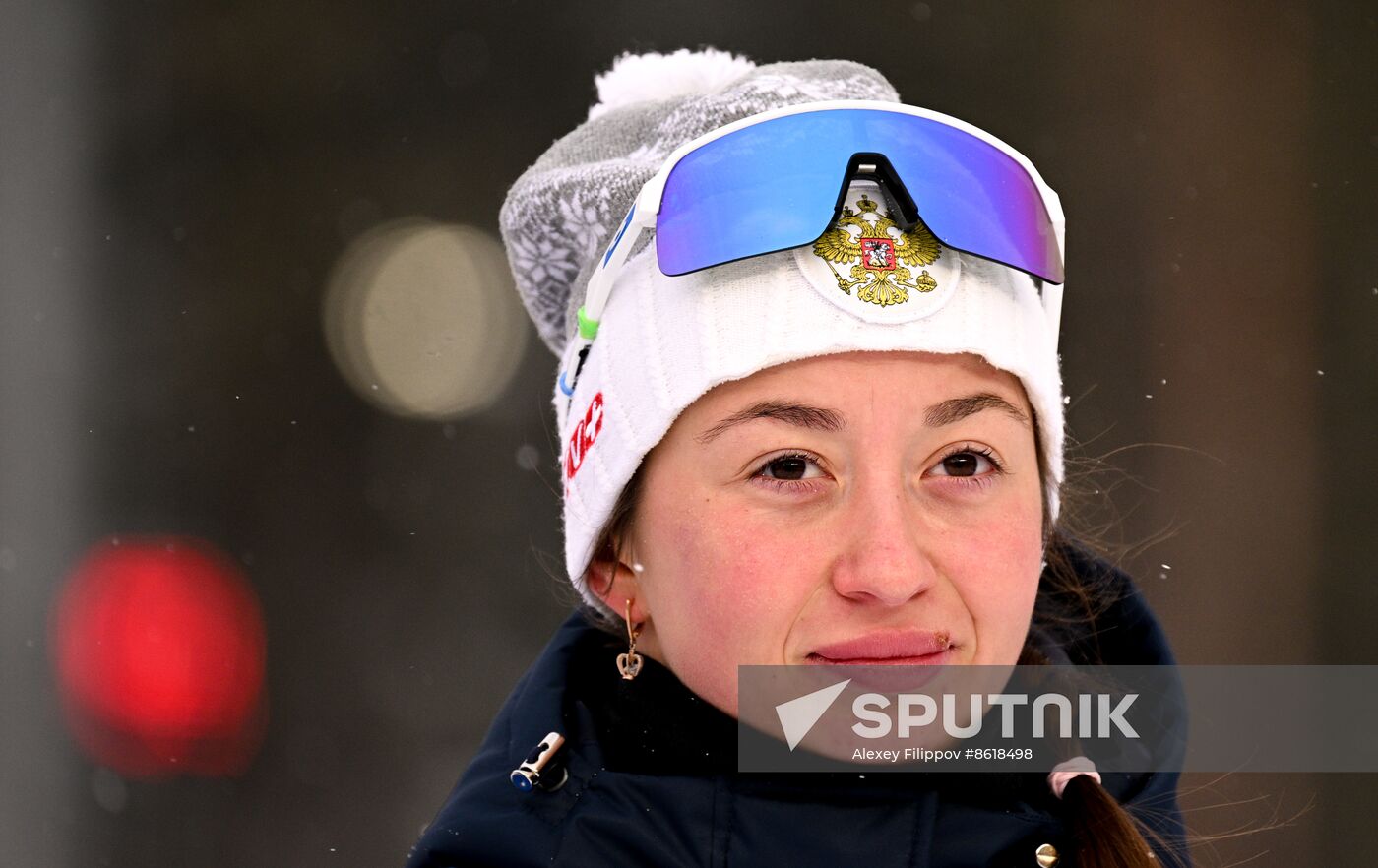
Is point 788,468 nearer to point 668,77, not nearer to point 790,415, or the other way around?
point 790,415

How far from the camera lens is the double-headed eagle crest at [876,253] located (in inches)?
63.7

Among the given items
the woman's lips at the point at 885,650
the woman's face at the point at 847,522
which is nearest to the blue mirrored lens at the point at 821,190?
the woman's face at the point at 847,522

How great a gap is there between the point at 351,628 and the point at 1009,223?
2844mm

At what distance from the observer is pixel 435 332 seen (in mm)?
4375

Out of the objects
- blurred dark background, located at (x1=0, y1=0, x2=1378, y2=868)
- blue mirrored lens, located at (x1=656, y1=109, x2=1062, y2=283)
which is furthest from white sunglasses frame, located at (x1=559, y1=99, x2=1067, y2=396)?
blurred dark background, located at (x1=0, y1=0, x2=1378, y2=868)

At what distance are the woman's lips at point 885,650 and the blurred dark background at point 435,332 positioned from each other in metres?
2.12

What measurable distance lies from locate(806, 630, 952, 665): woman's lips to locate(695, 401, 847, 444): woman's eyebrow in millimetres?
232

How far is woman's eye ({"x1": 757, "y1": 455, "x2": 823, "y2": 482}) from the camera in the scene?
5.24 ft

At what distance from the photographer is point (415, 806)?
3865mm

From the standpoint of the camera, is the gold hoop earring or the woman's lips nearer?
the woman's lips

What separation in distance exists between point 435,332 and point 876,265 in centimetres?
291

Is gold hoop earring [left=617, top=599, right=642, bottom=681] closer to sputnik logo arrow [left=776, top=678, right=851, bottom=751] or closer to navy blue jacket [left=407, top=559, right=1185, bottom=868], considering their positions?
navy blue jacket [left=407, top=559, right=1185, bottom=868]

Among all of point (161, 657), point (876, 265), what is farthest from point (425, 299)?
point (876, 265)

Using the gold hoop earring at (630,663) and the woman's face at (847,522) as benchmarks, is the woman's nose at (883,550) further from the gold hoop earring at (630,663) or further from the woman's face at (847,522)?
the gold hoop earring at (630,663)
